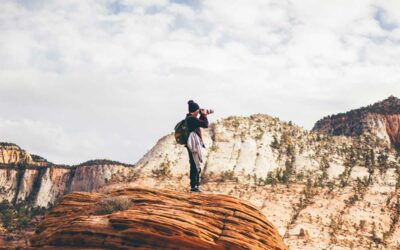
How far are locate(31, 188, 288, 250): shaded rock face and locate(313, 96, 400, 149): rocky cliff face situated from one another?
79.7m

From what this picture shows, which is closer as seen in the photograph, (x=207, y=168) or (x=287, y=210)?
(x=287, y=210)

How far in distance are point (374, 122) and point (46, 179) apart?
93954mm

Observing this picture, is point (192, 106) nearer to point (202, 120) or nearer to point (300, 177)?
point (202, 120)

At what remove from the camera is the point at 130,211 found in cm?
1620

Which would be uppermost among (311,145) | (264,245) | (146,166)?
(311,145)

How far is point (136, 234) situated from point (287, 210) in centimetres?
4170

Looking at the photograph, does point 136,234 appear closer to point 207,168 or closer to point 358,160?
point 207,168

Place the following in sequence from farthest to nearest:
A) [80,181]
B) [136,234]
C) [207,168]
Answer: [80,181]
[207,168]
[136,234]

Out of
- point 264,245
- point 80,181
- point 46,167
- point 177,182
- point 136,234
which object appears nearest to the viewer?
point 136,234

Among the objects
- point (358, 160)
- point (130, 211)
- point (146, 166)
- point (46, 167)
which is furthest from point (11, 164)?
point (130, 211)

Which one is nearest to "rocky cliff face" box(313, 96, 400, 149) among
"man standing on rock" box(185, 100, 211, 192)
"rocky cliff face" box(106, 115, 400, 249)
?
"rocky cliff face" box(106, 115, 400, 249)

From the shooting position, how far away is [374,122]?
9825cm

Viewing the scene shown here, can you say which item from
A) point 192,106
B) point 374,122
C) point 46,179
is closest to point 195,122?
point 192,106

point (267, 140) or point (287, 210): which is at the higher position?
point (267, 140)
